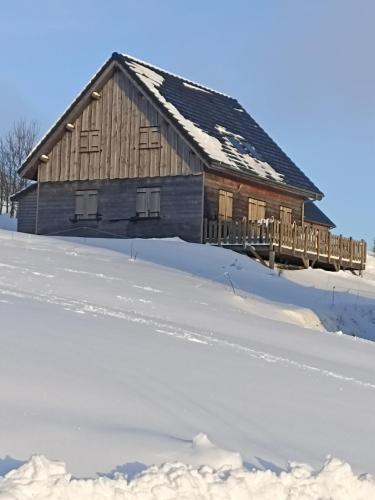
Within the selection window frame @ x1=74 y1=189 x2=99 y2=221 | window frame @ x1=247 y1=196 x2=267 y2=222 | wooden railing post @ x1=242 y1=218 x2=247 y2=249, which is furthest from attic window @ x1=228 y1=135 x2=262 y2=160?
window frame @ x1=74 y1=189 x2=99 y2=221

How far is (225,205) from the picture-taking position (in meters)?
29.6

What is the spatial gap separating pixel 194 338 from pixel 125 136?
22744 mm

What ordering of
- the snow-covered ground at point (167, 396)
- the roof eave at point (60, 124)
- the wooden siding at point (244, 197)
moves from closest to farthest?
1. the snow-covered ground at point (167, 396)
2. the wooden siding at point (244, 197)
3. the roof eave at point (60, 124)

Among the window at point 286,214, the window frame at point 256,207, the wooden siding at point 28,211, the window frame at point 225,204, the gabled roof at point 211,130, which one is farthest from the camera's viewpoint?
the wooden siding at point 28,211

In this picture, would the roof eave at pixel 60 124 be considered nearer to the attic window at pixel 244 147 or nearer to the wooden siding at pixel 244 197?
the attic window at pixel 244 147

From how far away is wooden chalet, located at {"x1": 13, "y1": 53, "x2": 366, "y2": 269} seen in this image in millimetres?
28328

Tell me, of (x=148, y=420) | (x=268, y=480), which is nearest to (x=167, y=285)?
(x=148, y=420)

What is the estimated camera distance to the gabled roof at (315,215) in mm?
51594

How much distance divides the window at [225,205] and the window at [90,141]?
5.21 metres

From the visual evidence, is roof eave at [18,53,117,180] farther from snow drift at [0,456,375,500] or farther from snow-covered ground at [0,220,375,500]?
snow drift at [0,456,375,500]

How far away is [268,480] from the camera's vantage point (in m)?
3.90

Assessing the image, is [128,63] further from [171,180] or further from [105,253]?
[105,253]

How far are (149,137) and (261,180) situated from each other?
442 cm

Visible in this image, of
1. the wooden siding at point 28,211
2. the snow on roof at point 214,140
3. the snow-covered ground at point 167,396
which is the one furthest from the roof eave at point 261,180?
the snow-covered ground at point 167,396
